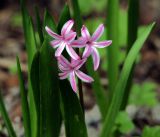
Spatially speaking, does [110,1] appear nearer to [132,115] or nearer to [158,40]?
[132,115]

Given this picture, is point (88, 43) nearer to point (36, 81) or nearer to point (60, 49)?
point (60, 49)

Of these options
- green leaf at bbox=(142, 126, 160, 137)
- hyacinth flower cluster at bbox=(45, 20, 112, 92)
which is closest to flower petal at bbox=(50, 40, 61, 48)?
hyacinth flower cluster at bbox=(45, 20, 112, 92)

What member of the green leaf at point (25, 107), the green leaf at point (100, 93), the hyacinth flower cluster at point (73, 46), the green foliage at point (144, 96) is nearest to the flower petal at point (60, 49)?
the hyacinth flower cluster at point (73, 46)

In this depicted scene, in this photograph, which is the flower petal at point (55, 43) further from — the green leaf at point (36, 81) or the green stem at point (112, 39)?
the green stem at point (112, 39)

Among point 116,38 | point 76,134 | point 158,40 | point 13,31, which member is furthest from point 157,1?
point 76,134

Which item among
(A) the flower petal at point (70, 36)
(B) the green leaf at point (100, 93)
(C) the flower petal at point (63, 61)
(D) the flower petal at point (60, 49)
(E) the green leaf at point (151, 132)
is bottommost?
(E) the green leaf at point (151, 132)

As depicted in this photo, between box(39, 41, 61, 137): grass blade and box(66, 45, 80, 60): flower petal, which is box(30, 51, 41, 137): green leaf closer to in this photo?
box(39, 41, 61, 137): grass blade
